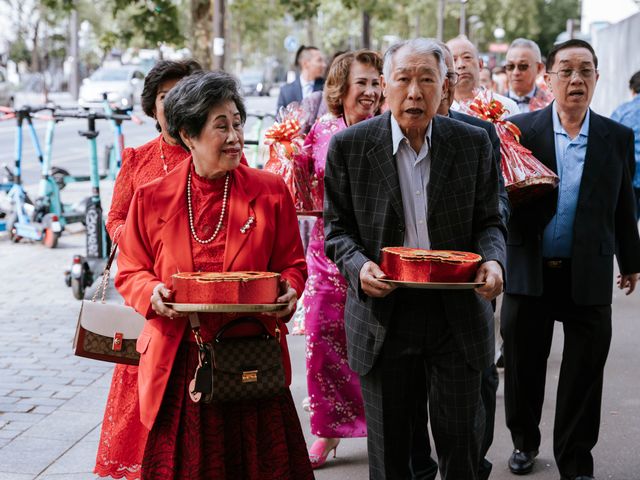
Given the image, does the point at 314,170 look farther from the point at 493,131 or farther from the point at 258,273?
the point at 258,273

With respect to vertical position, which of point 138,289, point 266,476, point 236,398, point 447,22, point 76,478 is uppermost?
point 447,22

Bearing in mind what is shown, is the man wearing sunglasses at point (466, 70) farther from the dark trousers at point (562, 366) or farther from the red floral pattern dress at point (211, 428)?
the red floral pattern dress at point (211, 428)

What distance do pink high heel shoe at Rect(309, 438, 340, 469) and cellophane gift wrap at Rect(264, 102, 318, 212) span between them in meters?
1.24

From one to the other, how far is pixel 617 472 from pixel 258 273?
2.69 meters

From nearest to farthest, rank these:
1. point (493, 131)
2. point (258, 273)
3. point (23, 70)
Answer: point (258, 273) < point (493, 131) < point (23, 70)

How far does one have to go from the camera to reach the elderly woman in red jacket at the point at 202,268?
3.39 meters

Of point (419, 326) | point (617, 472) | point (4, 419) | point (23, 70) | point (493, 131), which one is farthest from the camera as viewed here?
point (23, 70)

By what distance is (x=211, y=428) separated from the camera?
338 cm

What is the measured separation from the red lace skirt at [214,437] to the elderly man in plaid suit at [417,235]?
501mm

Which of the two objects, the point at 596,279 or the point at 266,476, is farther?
the point at 596,279

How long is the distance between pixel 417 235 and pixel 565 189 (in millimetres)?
1329

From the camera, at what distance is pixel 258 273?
3.24 m

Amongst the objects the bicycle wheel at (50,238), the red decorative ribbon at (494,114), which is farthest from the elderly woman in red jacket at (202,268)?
the bicycle wheel at (50,238)

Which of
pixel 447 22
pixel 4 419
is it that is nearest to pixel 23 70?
pixel 447 22
